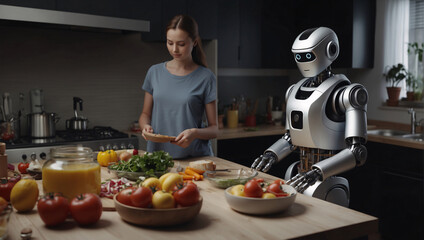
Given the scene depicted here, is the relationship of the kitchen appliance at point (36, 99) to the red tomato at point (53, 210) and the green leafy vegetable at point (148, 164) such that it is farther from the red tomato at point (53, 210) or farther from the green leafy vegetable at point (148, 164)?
the red tomato at point (53, 210)

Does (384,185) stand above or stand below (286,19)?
below

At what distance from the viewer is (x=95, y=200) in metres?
1.27

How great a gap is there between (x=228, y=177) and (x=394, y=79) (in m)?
3.09

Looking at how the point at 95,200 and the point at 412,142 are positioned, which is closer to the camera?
the point at 95,200

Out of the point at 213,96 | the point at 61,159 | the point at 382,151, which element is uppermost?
the point at 213,96

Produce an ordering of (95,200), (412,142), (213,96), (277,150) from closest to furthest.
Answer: (95,200) → (277,150) → (213,96) → (412,142)

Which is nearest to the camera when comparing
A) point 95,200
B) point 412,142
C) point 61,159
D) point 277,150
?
point 95,200

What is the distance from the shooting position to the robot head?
2.16 meters

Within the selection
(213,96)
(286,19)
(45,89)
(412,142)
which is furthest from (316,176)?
(286,19)

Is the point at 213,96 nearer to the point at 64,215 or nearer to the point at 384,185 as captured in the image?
the point at 64,215

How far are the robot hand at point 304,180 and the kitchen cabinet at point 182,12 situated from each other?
218 cm

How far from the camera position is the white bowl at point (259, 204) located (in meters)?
1.37

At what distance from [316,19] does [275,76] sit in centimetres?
87

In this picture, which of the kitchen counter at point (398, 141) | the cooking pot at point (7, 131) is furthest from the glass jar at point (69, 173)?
the kitchen counter at point (398, 141)
